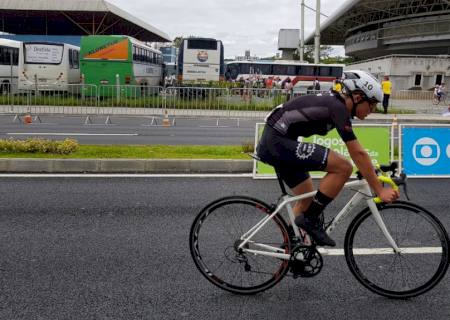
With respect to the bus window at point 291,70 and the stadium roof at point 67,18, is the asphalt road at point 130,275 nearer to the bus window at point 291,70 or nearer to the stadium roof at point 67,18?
the bus window at point 291,70

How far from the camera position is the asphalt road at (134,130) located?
1331cm

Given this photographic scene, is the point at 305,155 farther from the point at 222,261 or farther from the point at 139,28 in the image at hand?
the point at 139,28

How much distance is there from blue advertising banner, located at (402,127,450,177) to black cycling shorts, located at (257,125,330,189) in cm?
529

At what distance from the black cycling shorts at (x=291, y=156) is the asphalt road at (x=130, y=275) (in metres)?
0.99

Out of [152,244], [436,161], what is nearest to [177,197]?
[152,244]

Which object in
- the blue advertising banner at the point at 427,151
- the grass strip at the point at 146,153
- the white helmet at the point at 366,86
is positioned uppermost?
the white helmet at the point at 366,86

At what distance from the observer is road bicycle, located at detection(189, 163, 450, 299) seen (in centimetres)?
375

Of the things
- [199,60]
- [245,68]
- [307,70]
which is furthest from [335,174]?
[245,68]

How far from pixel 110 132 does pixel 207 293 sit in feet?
38.8

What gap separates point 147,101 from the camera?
21797mm

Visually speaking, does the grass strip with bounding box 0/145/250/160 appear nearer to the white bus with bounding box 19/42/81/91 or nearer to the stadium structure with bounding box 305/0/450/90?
the white bus with bounding box 19/42/81/91

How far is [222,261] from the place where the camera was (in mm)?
4102

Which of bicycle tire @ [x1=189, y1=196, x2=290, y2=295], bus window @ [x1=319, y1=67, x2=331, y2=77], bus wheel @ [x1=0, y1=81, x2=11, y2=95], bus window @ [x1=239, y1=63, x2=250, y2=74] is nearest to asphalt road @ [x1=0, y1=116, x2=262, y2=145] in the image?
bus wheel @ [x1=0, y1=81, x2=11, y2=95]

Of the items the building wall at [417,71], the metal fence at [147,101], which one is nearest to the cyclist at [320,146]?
the metal fence at [147,101]
